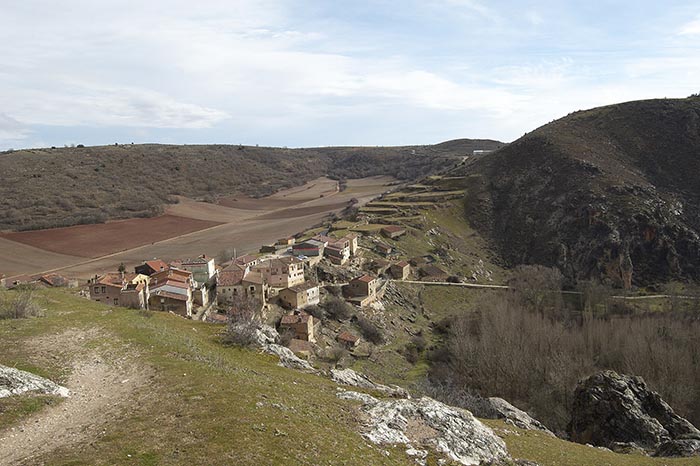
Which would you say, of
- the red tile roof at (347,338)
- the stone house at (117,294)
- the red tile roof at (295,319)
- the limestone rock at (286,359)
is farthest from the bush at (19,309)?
the red tile roof at (347,338)

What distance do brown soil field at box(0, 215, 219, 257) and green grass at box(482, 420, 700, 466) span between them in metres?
98.6

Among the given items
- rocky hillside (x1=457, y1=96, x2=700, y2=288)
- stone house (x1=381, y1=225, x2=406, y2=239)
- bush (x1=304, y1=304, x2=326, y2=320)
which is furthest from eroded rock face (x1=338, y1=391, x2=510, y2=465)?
rocky hillside (x1=457, y1=96, x2=700, y2=288)

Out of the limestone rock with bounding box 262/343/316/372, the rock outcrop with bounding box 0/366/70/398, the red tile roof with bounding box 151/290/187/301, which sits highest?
the rock outcrop with bounding box 0/366/70/398

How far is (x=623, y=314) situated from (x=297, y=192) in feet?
471

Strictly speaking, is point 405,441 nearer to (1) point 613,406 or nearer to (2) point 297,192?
(1) point 613,406

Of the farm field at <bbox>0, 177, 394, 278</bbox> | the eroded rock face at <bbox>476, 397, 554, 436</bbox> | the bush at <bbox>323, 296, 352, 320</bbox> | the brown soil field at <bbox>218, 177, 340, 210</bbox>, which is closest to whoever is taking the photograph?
the eroded rock face at <bbox>476, 397, 554, 436</bbox>

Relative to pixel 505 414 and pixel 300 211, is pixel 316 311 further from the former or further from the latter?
pixel 300 211

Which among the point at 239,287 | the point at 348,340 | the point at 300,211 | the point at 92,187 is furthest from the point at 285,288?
the point at 92,187

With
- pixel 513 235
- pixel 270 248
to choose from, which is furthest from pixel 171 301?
pixel 513 235

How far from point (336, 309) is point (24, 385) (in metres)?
46.3

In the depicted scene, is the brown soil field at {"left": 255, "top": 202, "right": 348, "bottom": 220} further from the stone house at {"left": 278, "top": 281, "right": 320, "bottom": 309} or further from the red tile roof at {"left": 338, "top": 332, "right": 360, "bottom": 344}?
the red tile roof at {"left": 338, "top": 332, "right": 360, "bottom": 344}

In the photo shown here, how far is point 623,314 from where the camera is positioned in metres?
70.6

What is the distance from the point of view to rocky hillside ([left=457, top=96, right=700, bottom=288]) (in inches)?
3760

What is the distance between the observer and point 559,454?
2012 cm
